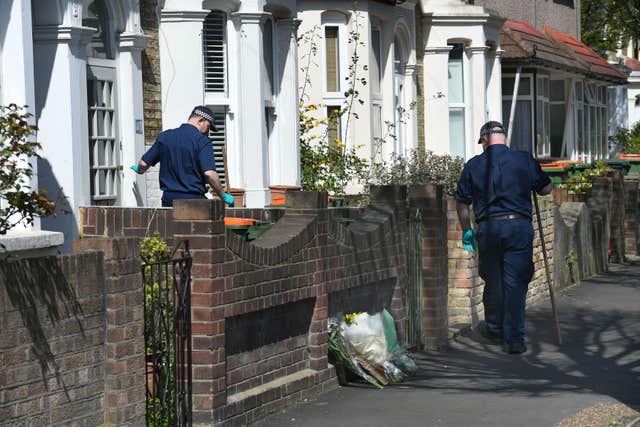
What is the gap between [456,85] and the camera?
80.9ft

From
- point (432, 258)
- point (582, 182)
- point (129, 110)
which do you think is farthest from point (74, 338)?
point (582, 182)

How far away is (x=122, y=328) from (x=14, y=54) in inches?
170

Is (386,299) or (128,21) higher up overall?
(128,21)

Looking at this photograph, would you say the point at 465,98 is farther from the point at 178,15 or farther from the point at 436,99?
the point at 178,15

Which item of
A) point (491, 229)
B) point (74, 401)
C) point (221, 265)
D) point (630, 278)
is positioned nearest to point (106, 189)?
point (491, 229)

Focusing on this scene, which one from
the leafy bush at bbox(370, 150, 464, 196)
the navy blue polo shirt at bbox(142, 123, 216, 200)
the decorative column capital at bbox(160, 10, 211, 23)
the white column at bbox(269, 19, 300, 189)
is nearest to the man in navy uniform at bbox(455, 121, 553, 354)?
the navy blue polo shirt at bbox(142, 123, 216, 200)

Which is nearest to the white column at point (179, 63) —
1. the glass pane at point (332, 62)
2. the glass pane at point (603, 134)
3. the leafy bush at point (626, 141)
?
the glass pane at point (332, 62)

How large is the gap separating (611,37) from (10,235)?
109ft

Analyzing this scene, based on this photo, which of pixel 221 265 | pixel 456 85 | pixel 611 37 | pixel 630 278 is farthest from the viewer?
pixel 611 37

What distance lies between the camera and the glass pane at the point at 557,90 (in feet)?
108

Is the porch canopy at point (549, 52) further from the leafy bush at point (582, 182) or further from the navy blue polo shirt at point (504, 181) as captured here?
the navy blue polo shirt at point (504, 181)

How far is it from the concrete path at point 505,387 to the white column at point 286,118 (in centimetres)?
396

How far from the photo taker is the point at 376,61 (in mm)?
20922

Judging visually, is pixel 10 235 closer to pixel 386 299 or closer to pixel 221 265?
pixel 221 265
